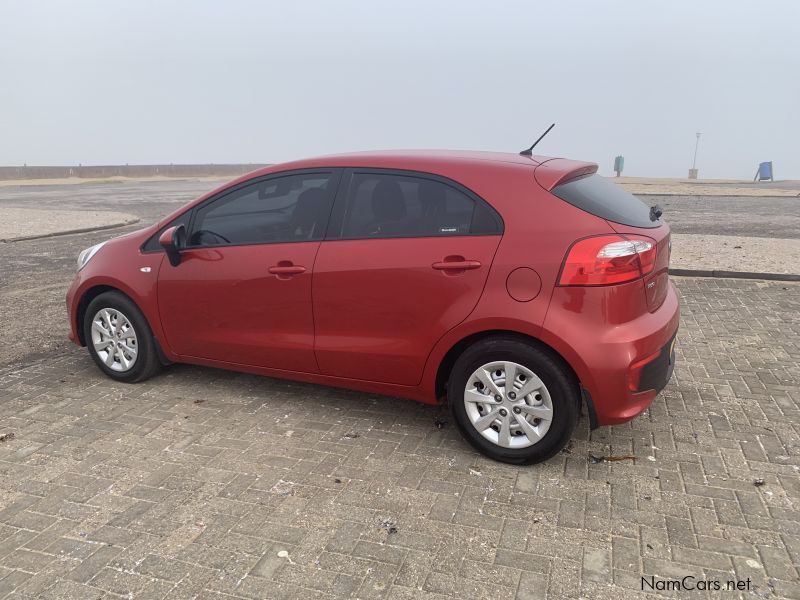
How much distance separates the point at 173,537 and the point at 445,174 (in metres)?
2.38

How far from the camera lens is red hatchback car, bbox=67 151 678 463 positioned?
129 inches

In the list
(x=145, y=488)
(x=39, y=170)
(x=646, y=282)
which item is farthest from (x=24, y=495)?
(x=39, y=170)

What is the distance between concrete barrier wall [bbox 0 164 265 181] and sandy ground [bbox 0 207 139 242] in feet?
81.1

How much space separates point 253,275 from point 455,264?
141 centimetres

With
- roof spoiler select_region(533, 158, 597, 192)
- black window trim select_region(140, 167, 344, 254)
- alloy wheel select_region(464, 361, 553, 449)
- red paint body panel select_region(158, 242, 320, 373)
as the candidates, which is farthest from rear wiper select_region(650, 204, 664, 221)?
red paint body panel select_region(158, 242, 320, 373)

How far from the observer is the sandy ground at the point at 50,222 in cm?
1366

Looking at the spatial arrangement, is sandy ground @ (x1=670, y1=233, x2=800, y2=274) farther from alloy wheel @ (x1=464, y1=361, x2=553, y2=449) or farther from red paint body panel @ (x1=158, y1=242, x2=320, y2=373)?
red paint body panel @ (x1=158, y1=242, x2=320, y2=373)

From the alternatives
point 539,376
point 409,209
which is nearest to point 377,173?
point 409,209

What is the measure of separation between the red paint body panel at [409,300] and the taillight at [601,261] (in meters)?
0.05

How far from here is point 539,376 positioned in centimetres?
336

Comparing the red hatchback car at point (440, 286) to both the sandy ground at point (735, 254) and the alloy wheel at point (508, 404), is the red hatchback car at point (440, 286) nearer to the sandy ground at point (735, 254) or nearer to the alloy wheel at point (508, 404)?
the alloy wheel at point (508, 404)

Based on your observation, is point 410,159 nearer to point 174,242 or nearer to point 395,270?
point 395,270

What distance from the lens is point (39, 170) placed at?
41719mm

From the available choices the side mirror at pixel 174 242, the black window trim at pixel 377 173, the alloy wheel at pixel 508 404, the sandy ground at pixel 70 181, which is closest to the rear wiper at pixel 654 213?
the black window trim at pixel 377 173
